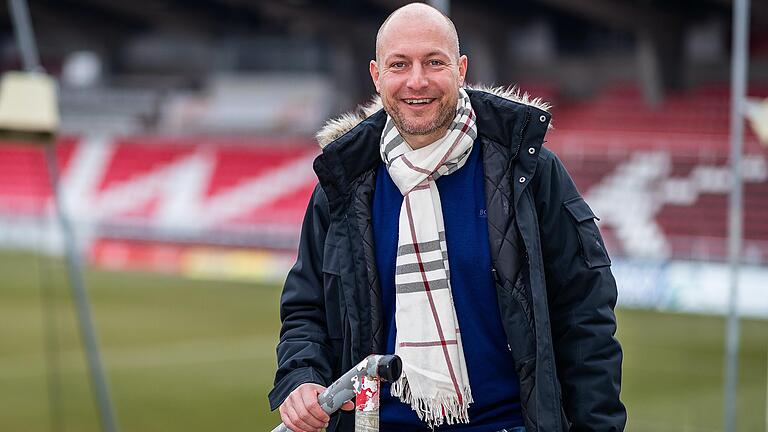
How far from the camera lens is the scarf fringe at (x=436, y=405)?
2.58 metres

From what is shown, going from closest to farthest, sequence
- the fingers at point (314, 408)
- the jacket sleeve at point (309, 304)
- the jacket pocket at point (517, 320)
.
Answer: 1. the fingers at point (314, 408)
2. the jacket pocket at point (517, 320)
3. the jacket sleeve at point (309, 304)

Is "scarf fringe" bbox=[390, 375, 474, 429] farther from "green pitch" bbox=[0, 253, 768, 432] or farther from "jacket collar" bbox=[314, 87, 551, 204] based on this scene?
"green pitch" bbox=[0, 253, 768, 432]

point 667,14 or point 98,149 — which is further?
point 98,149

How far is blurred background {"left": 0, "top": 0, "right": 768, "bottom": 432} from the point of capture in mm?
11445

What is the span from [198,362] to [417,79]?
33.2ft

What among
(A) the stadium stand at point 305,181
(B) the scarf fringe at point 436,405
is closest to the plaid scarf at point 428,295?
(B) the scarf fringe at point 436,405

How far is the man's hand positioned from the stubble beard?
53cm

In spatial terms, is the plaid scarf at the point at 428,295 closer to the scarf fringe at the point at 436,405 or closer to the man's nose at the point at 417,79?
the scarf fringe at the point at 436,405

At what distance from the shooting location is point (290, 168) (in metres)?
25.1

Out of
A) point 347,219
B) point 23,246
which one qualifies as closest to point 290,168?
point 23,246

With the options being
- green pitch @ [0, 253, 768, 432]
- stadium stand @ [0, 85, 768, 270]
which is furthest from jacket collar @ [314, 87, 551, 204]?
stadium stand @ [0, 85, 768, 270]

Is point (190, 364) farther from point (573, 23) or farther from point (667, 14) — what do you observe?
point (573, 23)

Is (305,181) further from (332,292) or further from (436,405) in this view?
(436,405)

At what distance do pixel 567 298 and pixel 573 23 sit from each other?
75.4ft
